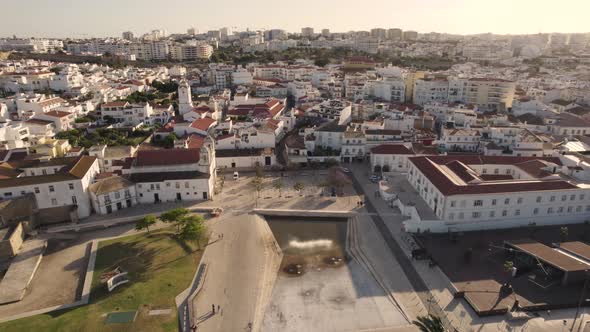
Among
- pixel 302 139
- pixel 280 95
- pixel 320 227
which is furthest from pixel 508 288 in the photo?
pixel 280 95

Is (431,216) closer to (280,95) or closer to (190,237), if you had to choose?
(190,237)

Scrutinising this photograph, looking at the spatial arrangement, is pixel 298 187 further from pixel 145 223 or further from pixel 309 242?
pixel 145 223

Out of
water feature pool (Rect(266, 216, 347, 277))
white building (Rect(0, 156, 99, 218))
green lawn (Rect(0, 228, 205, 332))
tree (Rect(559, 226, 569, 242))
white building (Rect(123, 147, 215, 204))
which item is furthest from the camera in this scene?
white building (Rect(123, 147, 215, 204))

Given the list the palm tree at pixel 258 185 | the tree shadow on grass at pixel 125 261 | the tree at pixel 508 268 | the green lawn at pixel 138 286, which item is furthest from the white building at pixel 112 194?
the tree at pixel 508 268

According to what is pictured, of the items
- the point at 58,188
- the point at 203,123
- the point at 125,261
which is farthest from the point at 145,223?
the point at 203,123

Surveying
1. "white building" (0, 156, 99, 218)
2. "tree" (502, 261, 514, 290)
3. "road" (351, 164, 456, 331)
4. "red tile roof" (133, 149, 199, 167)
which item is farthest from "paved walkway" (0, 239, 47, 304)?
"tree" (502, 261, 514, 290)

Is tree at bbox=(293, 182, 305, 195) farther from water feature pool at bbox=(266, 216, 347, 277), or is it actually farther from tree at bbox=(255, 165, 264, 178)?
tree at bbox=(255, 165, 264, 178)
